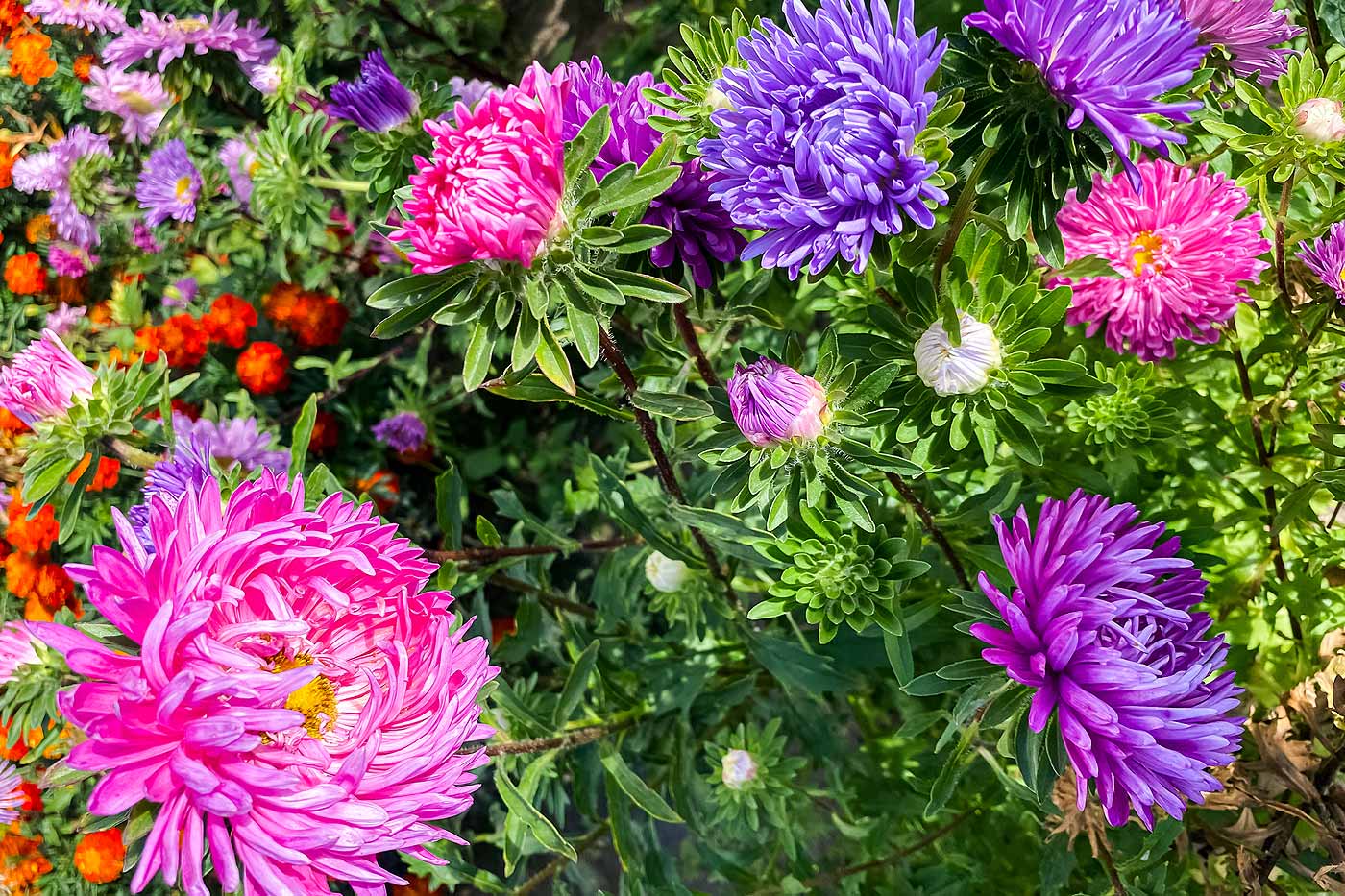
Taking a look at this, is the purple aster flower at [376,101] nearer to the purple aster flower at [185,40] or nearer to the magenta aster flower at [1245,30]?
the purple aster flower at [185,40]

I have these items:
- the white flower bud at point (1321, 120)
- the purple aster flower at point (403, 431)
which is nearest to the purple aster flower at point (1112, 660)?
the white flower bud at point (1321, 120)

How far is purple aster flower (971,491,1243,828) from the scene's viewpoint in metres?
0.80

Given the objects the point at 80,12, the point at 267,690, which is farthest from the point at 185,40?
the point at 267,690

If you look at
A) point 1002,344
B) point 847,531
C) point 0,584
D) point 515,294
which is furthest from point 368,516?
point 0,584

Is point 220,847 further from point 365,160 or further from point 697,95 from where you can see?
point 365,160

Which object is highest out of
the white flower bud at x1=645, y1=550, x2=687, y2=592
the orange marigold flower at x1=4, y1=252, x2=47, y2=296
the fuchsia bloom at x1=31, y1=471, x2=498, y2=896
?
the fuchsia bloom at x1=31, y1=471, x2=498, y2=896

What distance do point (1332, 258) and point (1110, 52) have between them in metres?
0.48

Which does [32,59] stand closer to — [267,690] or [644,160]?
[644,160]

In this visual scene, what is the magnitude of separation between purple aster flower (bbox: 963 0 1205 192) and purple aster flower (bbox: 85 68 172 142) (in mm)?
2055

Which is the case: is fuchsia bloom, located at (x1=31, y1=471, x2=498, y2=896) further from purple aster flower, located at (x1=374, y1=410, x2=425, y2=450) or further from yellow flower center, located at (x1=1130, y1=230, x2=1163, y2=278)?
purple aster flower, located at (x1=374, y1=410, x2=425, y2=450)

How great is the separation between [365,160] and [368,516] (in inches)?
30.1

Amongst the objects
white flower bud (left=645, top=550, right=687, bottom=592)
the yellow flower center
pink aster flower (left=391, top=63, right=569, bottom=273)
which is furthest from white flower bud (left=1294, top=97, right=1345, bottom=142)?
white flower bud (left=645, top=550, right=687, bottom=592)

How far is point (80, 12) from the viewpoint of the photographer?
1967mm

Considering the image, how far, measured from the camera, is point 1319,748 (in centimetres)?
120
